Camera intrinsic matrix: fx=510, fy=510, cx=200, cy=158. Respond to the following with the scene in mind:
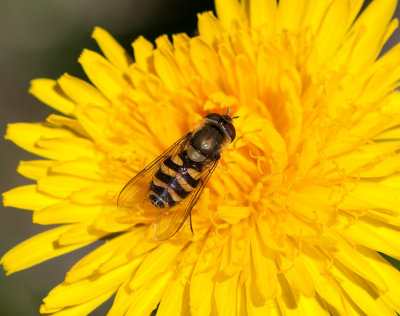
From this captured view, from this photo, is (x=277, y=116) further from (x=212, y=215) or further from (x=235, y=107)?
(x=212, y=215)

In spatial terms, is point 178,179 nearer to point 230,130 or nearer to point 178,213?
point 178,213

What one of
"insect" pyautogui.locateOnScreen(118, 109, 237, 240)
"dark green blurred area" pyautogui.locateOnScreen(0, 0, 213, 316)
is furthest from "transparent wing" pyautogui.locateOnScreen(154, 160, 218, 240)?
"dark green blurred area" pyautogui.locateOnScreen(0, 0, 213, 316)

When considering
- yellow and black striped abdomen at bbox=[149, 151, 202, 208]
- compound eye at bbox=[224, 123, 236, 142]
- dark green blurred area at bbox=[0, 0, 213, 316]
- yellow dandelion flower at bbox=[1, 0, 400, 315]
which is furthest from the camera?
dark green blurred area at bbox=[0, 0, 213, 316]

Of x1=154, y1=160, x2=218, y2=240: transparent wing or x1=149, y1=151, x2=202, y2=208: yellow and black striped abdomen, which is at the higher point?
x1=149, y1=151, x2=202, y2=208: yellow and black striped abdomen

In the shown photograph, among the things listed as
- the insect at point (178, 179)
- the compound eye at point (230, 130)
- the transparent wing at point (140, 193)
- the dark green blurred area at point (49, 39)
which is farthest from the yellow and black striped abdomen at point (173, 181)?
the dark green blurred area at point (49, 39)

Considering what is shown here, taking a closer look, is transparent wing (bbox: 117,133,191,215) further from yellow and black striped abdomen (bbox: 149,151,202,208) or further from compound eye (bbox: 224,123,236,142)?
compound eye (bbox: 224,123,236,142)

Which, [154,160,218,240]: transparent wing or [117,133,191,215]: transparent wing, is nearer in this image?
[154,160,218,240]: transparent wing

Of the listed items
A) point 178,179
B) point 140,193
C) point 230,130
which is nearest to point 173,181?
point 178,179
